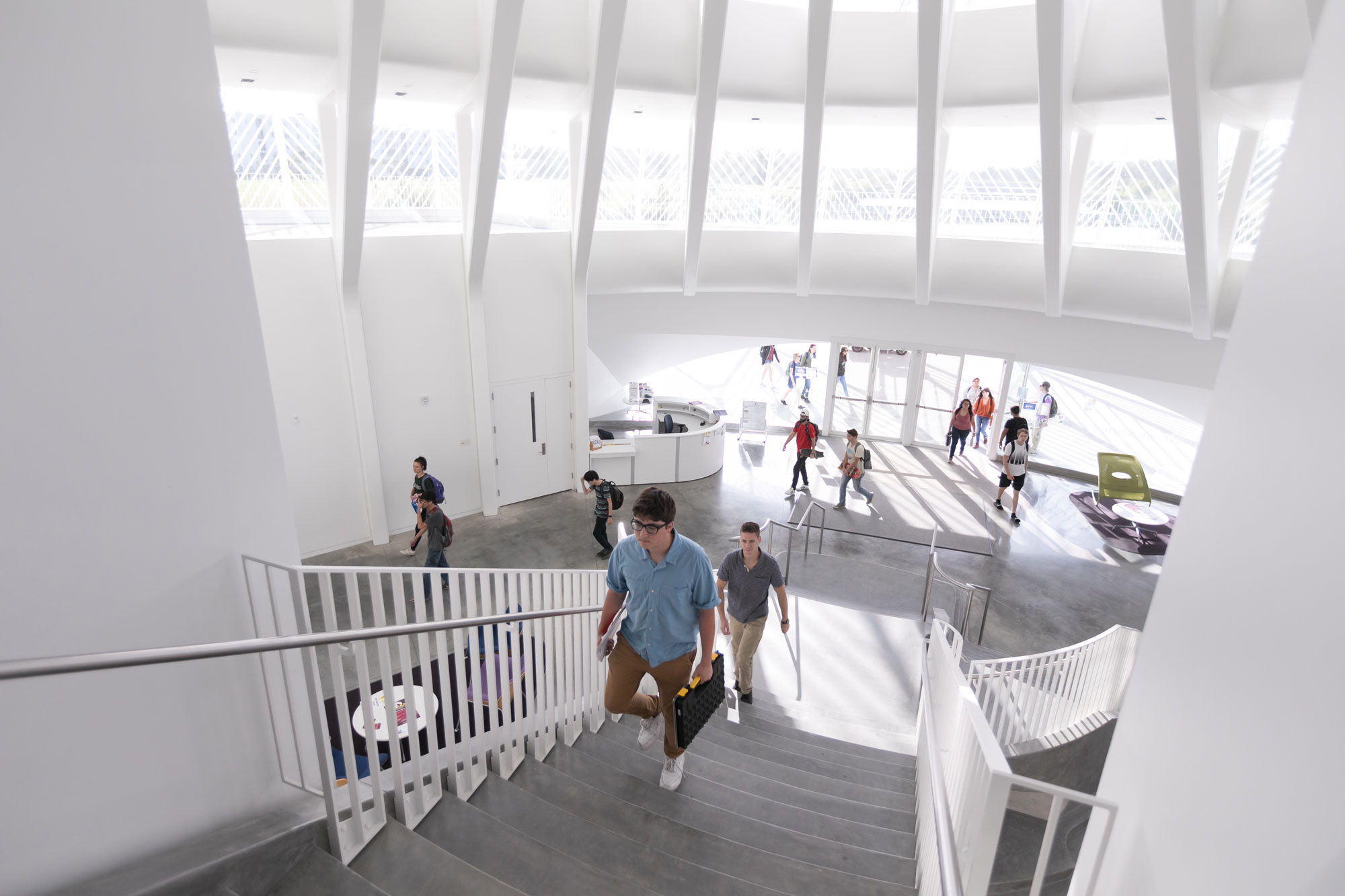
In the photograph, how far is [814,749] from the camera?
5.55 metres

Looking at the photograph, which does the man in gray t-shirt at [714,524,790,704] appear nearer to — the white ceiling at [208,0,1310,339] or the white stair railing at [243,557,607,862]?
the white stair railing at [243,557,607,862]

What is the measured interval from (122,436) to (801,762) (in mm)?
4474

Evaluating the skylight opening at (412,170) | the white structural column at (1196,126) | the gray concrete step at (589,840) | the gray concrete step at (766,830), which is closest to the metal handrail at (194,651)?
the gray concrete step at (589,840)

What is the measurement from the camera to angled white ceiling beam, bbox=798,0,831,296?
25.8 ft

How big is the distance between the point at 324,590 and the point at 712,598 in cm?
183

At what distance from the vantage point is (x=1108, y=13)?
8758 millimetres

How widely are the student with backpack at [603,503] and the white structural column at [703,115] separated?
3.80 m

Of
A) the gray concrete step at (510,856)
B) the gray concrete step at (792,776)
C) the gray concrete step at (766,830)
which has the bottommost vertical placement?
the gray concrete step at (792,776)

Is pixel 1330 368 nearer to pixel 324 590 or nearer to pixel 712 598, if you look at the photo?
pixel 712 598

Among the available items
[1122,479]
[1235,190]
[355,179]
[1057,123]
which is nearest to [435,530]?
[355,179]

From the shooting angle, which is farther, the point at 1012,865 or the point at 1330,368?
the point at 1012,865

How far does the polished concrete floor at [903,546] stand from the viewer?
9.02 metres

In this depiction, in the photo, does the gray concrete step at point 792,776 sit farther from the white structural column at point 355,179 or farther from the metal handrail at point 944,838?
the white structural column at point 355,179

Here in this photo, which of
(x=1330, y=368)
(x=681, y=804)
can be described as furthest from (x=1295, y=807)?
(x=681, y=804)
